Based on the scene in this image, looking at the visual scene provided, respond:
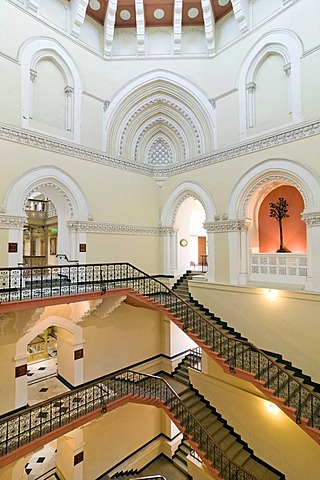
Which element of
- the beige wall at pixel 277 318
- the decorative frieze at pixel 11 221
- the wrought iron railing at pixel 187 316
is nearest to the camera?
the wrought iron railing at pixel 187 316

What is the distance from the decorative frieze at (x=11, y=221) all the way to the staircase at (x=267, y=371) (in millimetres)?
5630

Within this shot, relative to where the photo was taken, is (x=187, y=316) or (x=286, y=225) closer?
(x=187, y=316)

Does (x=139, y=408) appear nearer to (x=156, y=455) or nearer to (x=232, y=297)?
(x=156, y=455)

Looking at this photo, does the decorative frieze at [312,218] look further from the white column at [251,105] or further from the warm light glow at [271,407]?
the warm light glow at [271,407]

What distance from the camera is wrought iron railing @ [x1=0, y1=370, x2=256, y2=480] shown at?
6.25 meters

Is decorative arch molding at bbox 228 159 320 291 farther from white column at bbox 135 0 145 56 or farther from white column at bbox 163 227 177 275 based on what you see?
white column at bbox 135 0 145 56

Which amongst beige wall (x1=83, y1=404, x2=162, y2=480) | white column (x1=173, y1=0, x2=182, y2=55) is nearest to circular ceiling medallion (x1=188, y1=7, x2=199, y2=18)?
white column (x1=173, y1=0, x2=182, y2=55)

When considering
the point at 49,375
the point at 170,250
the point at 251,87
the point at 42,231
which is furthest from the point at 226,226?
the point at 42,231

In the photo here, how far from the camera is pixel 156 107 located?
11211 mm

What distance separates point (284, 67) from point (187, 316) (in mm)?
8324

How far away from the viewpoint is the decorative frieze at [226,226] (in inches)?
345

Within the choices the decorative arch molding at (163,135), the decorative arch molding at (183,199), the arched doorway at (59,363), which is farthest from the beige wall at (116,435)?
the decorative arch molding at (163,135)

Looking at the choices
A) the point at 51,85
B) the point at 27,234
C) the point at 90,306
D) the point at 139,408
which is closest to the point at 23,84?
the point at 51,85

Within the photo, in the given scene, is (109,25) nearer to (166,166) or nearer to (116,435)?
(166,166)
